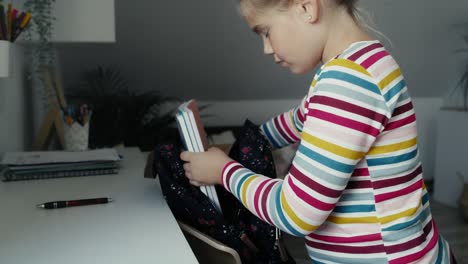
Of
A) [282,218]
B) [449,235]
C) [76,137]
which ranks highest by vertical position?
[282,218]

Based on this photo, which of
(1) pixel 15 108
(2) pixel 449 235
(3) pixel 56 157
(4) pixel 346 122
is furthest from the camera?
(2) pixel 449 235

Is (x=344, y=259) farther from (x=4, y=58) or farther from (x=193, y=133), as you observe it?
(x=4, y=58)

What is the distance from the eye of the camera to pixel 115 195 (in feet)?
3.51

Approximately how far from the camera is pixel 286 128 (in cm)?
120

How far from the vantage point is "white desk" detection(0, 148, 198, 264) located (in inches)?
28.0

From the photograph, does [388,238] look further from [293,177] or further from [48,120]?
[48,120]

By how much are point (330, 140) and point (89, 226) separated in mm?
442

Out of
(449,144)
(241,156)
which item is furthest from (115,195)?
(449,144)

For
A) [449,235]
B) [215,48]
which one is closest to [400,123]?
[215,48]

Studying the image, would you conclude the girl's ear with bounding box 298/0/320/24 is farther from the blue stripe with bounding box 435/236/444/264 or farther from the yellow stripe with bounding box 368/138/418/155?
the blue stripe with bounding box 435/236/444/264

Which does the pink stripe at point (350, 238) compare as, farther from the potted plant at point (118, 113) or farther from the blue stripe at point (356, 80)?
the potted plant at point (118, 113)

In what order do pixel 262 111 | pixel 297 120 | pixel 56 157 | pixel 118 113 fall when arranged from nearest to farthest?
pixel 297 120 → pixel 56 157 → pixel 118 113 → pixel 262 111

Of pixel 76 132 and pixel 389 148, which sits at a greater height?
pixel 389 148

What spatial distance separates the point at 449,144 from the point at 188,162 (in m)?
2.96
